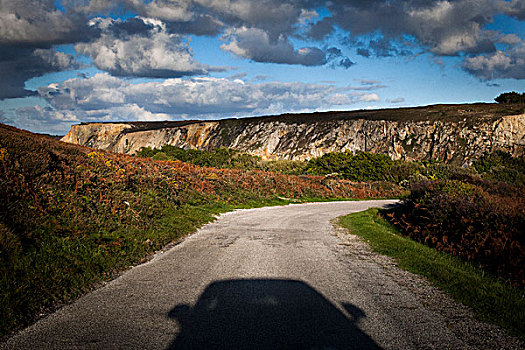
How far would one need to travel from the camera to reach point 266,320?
173 inches

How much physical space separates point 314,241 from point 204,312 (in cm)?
608

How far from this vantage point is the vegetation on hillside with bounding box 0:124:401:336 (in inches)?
205

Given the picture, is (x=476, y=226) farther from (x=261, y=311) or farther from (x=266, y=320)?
(x=266, y=320)

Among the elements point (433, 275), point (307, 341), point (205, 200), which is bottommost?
point (205, 200)

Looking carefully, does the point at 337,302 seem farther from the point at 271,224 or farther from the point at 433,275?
the point at 271,224

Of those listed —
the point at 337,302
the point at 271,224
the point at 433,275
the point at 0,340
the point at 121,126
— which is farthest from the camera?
the point at 121,126

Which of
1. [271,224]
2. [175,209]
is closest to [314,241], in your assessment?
[271,224]

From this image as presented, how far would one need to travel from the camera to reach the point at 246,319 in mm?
4418

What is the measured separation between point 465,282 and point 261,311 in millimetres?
4072

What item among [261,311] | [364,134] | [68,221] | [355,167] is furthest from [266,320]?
[364,134]

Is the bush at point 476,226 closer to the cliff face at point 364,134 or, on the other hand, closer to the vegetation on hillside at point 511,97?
the cliff face at point 364,134

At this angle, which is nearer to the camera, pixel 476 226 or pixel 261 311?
pixel 261 311

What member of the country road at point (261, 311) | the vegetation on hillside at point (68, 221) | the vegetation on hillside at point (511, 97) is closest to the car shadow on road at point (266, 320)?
the country road at point (261, 311)

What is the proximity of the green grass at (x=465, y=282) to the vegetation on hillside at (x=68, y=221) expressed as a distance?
19.4ft
